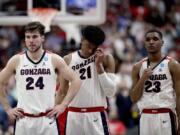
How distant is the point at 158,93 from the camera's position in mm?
9742

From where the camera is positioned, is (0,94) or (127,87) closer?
(0,94)

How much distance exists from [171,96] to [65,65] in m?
1.53

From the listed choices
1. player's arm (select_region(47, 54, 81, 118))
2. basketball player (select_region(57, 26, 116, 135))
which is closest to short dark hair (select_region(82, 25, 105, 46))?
basketball player (select_region(57, 26, 116, 135))

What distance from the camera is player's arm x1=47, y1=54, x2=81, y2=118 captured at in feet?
29.8

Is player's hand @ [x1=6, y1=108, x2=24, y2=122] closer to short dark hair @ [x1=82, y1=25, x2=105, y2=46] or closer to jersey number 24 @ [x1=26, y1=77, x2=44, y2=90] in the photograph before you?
jersey number 24 @ [x1=26, y1=77, x2=44, y2=90]

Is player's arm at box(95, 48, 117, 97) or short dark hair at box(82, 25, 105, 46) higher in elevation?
short dark hair at box(82, 25, 105, 46)

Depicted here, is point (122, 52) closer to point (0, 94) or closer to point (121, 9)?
point (121, 9)

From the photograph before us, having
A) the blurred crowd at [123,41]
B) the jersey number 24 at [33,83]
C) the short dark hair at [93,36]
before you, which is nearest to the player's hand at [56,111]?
the jersey number 24 at [33,83]

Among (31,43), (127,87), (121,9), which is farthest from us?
(121,9)

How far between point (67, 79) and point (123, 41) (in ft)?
32.9

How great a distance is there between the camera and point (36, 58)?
930 centimetres

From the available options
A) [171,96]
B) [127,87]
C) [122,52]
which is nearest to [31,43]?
[171,96]

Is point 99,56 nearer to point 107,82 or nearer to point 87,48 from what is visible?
point 87,48

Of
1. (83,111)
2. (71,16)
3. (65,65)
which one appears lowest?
(83,111)
